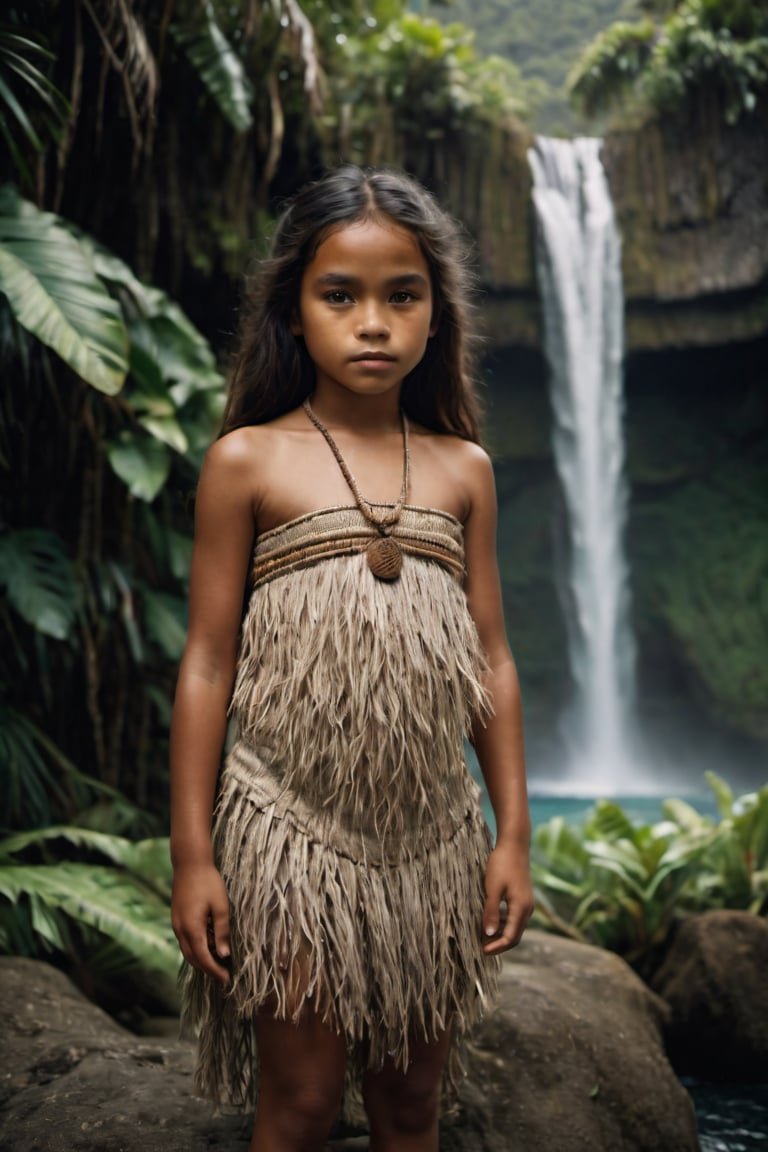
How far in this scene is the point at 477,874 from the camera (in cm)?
170

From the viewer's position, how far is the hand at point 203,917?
153 centimetres

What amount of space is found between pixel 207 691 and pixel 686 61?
971 cm

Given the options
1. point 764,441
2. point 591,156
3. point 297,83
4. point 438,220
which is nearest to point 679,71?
point 591,156

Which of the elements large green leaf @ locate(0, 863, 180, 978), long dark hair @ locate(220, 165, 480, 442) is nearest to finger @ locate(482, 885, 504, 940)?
long dark hair @ locate(220, 165, 480, 442)

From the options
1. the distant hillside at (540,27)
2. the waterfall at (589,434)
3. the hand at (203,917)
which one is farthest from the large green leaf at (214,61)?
the distant hillside at (540,27)

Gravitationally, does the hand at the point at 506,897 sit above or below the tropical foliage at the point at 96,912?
above

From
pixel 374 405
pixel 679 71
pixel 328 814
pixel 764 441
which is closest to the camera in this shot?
pixel 328 814

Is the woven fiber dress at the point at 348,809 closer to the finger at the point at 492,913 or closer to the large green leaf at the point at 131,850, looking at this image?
the finger at the point at 492,913

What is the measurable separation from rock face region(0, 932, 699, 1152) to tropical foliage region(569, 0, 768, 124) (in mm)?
8813

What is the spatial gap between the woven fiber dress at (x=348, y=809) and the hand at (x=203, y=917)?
1.5 inches

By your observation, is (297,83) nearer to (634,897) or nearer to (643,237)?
(634,897)

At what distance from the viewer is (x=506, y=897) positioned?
1689 mm

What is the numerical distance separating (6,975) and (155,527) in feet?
6.53

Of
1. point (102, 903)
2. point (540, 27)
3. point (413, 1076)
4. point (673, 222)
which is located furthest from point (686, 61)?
point (413, 1076)
